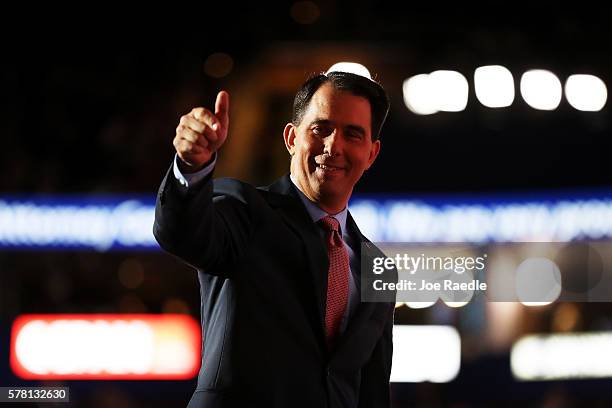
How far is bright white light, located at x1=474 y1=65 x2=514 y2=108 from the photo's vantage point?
11625mm

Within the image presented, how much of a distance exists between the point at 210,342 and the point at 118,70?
10102 mm

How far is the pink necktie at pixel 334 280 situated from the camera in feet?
8.82

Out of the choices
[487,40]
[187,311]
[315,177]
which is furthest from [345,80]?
[487,40]

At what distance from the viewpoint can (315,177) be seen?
279cm

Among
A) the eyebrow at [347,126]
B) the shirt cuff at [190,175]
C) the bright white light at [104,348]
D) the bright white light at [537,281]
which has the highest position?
the bright white light at [537,281]

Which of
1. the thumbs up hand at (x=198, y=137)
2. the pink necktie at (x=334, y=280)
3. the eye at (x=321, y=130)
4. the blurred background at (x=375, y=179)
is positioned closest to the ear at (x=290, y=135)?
the eye at (x=321, y=130)

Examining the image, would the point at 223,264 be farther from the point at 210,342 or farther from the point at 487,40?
the point at 487,40

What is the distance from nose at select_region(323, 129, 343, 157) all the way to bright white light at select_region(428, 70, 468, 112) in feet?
29.9

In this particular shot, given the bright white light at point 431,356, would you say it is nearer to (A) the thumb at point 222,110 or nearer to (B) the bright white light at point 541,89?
(B) the bright white light at point 541,89

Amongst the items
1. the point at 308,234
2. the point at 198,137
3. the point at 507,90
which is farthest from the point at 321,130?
the point at 507,90

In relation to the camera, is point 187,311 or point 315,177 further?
point 187,311

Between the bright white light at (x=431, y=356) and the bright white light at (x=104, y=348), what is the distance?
203 centimetres

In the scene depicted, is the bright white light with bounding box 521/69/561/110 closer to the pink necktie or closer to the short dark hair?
the short dark hair

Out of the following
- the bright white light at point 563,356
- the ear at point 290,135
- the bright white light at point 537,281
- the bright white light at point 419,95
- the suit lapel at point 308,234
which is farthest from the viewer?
the bright white light at point 419,95
